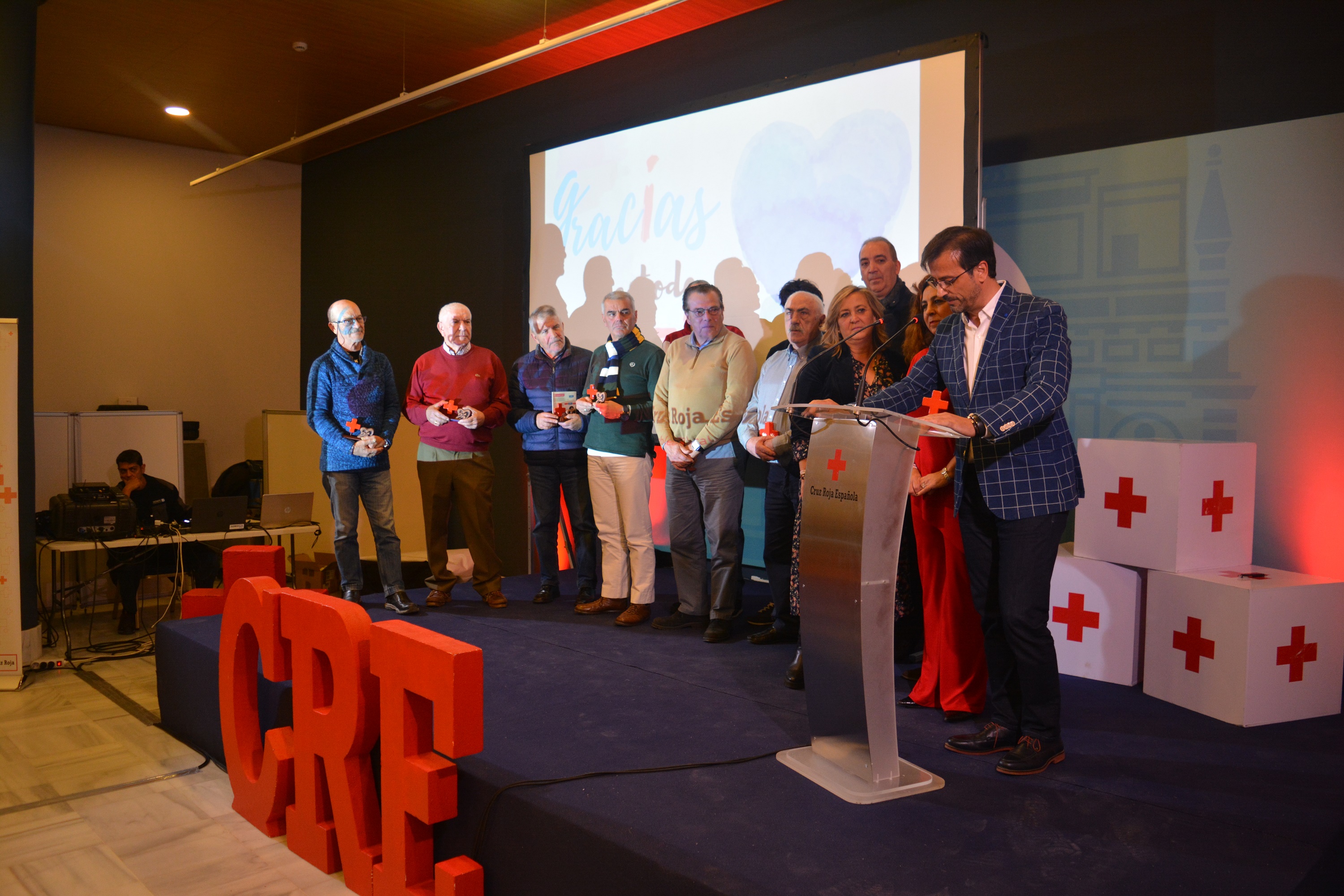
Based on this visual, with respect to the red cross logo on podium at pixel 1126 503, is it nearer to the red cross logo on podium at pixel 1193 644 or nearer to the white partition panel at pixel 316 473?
A: the red cross logo on podium at pixel 1193 644

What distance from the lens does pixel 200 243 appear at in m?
7.77

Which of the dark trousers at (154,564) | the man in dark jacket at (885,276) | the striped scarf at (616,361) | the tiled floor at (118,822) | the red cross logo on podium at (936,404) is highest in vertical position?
the man in dark jacket at (885,276)

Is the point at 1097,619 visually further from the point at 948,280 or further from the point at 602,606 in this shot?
the point at 602,606

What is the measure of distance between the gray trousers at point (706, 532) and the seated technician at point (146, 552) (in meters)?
3.03

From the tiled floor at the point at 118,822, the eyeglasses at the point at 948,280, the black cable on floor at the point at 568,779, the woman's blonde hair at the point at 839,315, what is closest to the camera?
the black cable on floor at the point at 568,779

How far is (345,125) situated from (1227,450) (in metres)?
6.31

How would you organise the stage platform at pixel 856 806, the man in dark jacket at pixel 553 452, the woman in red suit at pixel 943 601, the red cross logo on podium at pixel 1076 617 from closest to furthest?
1. the stage platform at pixel 856 806
2. the woman in red suit at pixel 943 601
3. the red cross logo on podium at pixel 1076 617
4. the man in dark jacket at pixel 553 452

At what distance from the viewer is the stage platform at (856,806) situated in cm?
172

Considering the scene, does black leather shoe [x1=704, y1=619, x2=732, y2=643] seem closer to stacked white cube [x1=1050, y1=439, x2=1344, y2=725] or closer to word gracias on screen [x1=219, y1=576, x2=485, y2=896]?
stacked white cube [x1=1050, y1=439, x2=1344, y2=725]

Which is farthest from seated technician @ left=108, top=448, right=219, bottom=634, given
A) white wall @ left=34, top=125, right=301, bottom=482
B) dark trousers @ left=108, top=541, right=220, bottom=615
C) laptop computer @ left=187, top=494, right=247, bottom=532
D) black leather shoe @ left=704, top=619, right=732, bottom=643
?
black leather shoe @ left=704, top=619, right=732, bottom=643

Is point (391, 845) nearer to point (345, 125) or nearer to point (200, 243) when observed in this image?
point (345, 125)

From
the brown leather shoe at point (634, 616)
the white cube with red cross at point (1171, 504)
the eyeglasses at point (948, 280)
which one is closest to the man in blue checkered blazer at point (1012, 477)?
the eyeglasses at point (948, 280)

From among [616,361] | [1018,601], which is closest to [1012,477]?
[1018,601]

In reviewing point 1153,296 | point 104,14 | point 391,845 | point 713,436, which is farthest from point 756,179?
point 104,14
